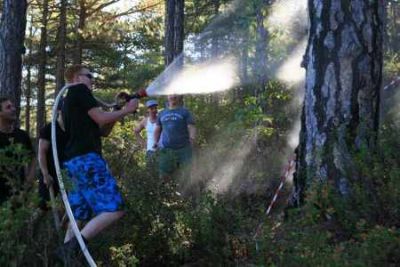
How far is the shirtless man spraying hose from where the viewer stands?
4.65 m

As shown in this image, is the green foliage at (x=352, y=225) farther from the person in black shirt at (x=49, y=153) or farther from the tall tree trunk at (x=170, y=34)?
the tall tree trunk at (x=170, y=34)

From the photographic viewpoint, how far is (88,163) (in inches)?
186

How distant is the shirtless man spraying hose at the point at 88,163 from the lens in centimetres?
465

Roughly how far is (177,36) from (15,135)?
778 cm

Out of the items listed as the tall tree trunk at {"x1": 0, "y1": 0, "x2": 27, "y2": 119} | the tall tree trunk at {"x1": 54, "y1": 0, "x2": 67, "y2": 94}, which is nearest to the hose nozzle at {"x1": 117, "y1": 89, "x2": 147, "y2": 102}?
the tall tree trunk at {"x1": 0, "y1": 0, "x2": 27, "y2": 119}

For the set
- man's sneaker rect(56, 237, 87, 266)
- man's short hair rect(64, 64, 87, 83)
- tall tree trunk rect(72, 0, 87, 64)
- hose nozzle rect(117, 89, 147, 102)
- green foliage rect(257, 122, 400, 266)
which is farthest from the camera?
tall tree trunk rect(72, 0, 87, 64)

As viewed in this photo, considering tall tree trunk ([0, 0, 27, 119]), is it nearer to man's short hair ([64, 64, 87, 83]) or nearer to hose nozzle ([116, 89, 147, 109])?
man's short hair ([64, 64, 87, 83])

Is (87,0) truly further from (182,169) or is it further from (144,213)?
(144,213)

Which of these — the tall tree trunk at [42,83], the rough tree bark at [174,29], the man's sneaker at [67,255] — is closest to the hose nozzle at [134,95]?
the man's sneaker at [67,255]

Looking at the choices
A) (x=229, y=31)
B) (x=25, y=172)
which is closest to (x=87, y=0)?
(x=229, y=31)

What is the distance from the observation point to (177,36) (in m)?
12.9

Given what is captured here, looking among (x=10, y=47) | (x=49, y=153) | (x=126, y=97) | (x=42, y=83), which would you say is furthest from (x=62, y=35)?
(x=126, y=97)

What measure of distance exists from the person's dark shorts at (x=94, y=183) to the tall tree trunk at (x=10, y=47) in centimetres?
351

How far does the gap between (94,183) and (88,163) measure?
18 cm
